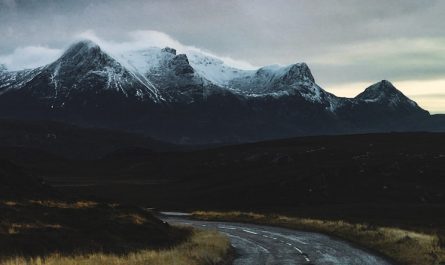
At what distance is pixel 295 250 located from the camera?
34344mm

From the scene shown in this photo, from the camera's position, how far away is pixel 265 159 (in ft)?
544

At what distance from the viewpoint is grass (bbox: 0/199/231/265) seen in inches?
1031

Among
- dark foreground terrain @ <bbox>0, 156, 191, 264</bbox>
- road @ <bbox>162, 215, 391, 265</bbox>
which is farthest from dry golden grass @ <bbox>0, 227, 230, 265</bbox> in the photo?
road @ <bbox>162, 215, 391, 265</bbox>

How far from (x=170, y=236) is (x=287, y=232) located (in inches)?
495

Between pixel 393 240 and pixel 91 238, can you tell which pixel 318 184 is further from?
pixel 91 238

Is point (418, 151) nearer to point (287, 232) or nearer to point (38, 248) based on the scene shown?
point (287, 232)

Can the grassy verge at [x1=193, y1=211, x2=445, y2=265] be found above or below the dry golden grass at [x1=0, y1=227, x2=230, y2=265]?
below

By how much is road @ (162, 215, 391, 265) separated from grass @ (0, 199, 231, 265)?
183cm

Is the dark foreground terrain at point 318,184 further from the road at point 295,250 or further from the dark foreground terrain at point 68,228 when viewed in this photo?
the road at point 295,250

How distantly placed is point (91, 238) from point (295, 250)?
12528 mm

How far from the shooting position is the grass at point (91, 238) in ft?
85.9

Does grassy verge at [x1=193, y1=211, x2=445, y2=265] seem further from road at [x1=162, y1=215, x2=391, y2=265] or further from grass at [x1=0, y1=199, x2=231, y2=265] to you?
grass at [x1=0, y1=199, x2=231, y2=265]

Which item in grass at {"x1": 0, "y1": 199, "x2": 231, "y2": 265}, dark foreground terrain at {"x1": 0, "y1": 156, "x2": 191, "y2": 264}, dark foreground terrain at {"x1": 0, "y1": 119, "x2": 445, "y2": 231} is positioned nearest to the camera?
grass at {"x1": 0, "y1": 199, "x2": 231, "y2": 265}

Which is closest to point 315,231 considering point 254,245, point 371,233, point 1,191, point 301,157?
Result: point 371,233
